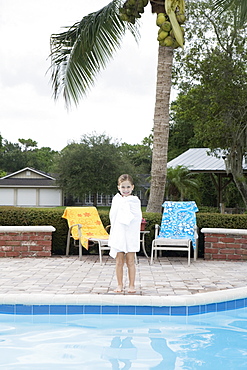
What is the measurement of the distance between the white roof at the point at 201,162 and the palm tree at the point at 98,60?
43.6 ft

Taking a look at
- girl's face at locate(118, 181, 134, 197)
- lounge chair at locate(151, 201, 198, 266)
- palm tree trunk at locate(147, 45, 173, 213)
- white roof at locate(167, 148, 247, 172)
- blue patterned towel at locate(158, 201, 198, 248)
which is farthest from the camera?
white roof at locate(167, 148, 247, 172)

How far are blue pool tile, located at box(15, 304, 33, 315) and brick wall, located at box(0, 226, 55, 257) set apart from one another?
11.8 feet

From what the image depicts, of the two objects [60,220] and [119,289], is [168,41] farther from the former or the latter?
[119,289]

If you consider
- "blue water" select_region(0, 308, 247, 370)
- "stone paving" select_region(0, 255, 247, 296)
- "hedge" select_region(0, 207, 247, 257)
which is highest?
"hedge" select_region(0, 207, 247, 257)

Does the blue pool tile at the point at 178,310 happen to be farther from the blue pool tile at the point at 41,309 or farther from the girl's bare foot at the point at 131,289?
the blue pool tile at the point at 41,309

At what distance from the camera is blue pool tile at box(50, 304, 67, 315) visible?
18.1ft

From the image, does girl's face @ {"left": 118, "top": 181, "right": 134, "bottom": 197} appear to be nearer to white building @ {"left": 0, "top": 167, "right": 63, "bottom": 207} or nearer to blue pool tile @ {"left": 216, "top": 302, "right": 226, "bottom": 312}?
blue pool tile @ {"left": 216, "top": 302, "right": 226, "bottom": 312}

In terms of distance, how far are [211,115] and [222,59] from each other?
2.38 metres

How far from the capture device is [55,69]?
38.0ft

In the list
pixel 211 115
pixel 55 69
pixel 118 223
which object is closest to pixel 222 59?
pixel 211 115

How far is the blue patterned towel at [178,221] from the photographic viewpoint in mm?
9227

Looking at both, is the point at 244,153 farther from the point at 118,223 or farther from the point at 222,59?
the point at 118,223

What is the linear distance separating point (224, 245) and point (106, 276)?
2903mm

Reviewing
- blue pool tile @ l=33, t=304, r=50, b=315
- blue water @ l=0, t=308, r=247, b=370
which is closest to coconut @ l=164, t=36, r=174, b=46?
blue water @ l=0, t=308, r=247, b=370
